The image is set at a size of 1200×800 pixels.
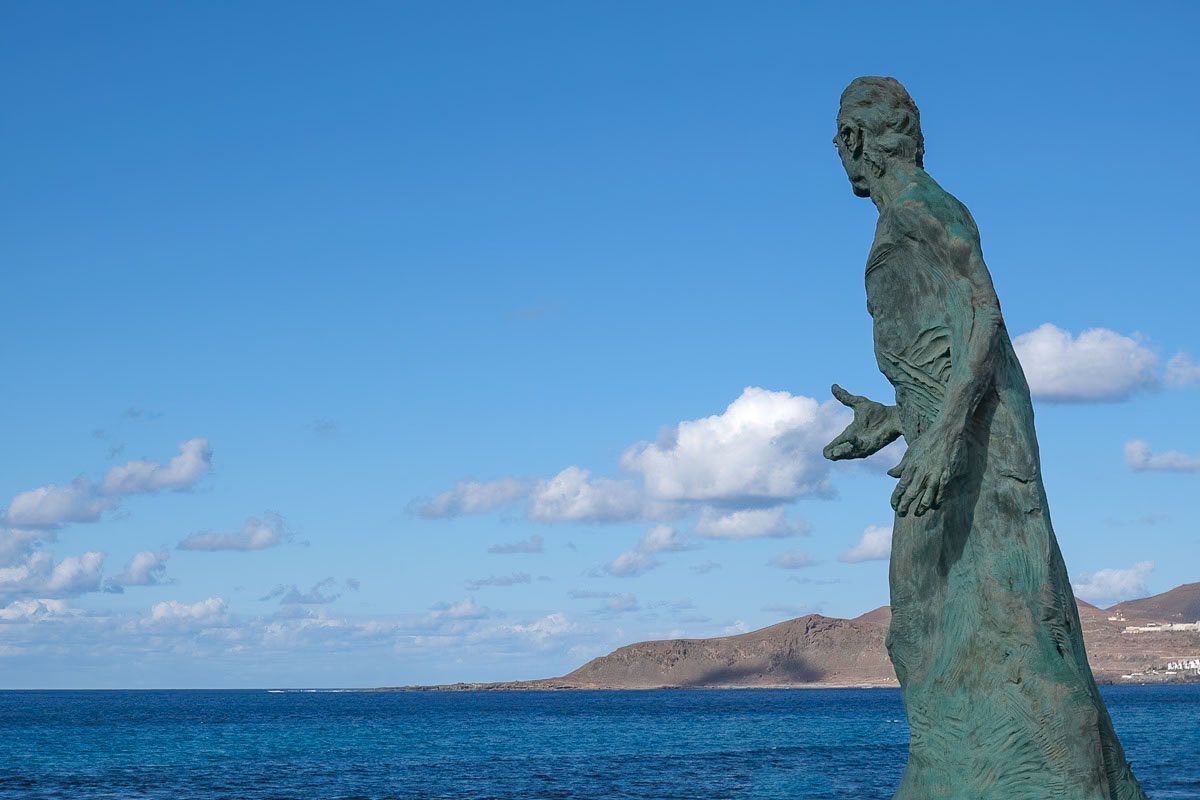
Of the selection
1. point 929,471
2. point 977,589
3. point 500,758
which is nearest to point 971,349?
point 929,471

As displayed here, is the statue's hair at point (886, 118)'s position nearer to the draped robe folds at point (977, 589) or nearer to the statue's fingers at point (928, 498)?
the draped robe folds at point (977, 589)

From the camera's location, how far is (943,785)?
5969 millimetres

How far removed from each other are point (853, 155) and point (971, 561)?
6.82ft

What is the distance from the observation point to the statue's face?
6.70m

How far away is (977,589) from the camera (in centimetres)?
593

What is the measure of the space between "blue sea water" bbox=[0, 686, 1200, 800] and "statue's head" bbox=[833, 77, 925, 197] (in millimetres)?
32618

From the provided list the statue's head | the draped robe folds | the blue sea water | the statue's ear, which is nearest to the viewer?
the draped robe folds

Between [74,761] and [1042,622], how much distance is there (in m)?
67.0

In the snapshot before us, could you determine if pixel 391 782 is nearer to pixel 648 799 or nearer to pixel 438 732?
pixel 648 799

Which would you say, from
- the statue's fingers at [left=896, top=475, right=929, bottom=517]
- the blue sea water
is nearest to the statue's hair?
the statue's fingers at [left=896, top=475, right=929, bottom=517]

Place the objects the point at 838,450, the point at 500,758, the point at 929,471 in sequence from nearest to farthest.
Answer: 1. the point at 929,471
2. the point at 838,450
3. the point at 500,758

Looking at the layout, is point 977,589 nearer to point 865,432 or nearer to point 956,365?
point 956,365

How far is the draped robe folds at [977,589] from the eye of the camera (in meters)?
5.72

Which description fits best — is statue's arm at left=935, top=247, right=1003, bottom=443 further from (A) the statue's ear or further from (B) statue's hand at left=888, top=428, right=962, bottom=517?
(A) the statue's ear
